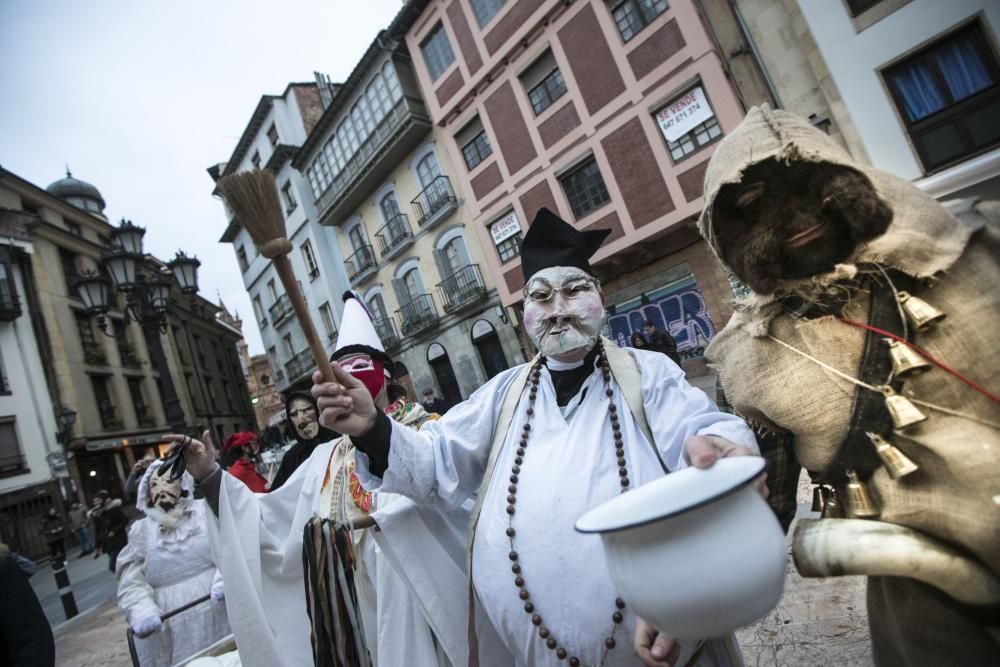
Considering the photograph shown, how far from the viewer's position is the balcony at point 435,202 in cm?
1698

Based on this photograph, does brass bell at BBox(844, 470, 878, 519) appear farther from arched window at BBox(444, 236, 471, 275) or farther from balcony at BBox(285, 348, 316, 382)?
balcony at BBox(285, 348, 316, 382)

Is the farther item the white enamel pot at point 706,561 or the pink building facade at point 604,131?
the pink building facade at point 604,131

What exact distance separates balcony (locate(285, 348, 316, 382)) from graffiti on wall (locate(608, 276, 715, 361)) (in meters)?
16.9

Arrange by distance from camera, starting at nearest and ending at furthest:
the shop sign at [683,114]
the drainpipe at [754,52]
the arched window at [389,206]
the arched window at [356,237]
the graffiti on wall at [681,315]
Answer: the drainpipe at [754,52] < the shop sign at [683,114] < the graffiti on wall at [681,315] < the arched window at [389,206] < the arched window at [356,237]


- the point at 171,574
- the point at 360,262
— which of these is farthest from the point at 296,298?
the point at 360,262

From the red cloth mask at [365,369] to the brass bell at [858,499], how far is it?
2386 mm

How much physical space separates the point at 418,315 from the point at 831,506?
18008 millimetres

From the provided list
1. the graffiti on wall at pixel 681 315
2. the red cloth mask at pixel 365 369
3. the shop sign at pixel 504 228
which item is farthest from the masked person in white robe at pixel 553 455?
the shop sign at pixel 504 228

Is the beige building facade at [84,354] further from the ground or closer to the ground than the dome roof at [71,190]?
closer to the ground

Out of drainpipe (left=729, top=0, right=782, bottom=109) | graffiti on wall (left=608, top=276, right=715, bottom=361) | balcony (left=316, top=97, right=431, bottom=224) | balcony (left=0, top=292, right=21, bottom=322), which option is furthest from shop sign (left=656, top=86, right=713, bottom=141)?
balcony (left=0, top=292, right=21, bottom=322)

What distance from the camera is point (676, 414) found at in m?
1.65

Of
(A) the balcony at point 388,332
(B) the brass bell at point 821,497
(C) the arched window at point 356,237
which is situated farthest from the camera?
(C) the arched window at point 356,237

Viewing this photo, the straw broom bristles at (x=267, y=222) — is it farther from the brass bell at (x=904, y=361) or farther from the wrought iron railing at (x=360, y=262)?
the wrought iron railing at (x=360, y=262)

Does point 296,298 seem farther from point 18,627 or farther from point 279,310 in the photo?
point 279,310
